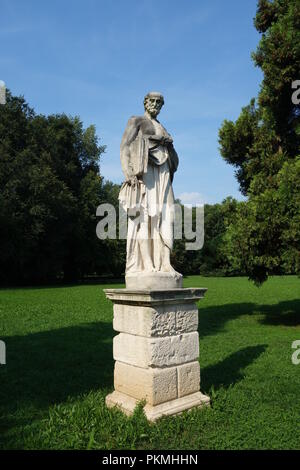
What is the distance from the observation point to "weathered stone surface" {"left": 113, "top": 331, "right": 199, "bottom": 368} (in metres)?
4.53

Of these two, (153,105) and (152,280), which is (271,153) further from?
(152,280)

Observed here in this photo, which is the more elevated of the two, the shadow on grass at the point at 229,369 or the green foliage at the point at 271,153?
the green foliage at the point at 271,153

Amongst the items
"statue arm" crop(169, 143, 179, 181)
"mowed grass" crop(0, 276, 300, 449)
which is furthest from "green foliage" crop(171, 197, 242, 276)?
"statue arm" crop(169, 143, 179, 181)

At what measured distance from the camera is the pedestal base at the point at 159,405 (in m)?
4.51

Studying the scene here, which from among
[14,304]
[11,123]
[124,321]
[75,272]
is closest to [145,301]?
[124,321]

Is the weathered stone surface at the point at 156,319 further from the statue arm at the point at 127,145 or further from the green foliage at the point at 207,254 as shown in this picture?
the green foliage at the point at 207,254

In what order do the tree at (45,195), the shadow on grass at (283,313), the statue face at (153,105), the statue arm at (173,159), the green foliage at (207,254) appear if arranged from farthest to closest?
the green foliage at (207,254) < the tree at (45,195) < the shadow on grass at (283,313) < the statue arm at (173,159) < the statue face at (153,105)

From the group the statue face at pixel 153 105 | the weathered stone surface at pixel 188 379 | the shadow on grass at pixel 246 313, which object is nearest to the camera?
the weathered stone surface at pixel 188 379

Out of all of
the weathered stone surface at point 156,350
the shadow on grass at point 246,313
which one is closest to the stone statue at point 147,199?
the weathered stone surface at point 156,350

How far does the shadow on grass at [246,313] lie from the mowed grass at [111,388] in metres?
0.18

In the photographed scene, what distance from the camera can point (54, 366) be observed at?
24.0ft

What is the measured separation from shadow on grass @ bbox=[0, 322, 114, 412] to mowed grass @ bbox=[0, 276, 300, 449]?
0.06ft

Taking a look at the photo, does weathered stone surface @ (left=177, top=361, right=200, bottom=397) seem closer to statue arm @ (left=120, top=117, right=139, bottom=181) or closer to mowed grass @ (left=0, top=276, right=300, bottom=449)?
mowed grass @ (left=0, top=276, right=300, bottom=449)
